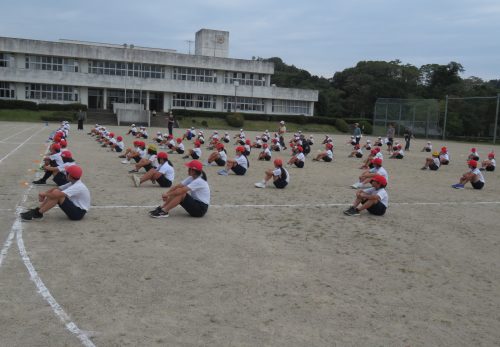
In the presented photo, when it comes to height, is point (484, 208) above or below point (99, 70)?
below

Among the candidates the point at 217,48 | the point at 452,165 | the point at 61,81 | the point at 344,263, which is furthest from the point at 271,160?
the point at 217,48

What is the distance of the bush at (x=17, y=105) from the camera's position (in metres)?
51.4

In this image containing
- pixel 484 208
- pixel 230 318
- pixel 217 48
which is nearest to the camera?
pixel 230 318

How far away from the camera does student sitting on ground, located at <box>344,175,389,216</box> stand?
30.5ft

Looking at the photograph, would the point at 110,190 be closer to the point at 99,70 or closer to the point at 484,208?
the point at 484,208

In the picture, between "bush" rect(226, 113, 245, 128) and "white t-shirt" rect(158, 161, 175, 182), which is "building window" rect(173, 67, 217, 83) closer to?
"bush" rect(226, 113, 245, 128)

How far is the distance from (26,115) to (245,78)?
101 feet

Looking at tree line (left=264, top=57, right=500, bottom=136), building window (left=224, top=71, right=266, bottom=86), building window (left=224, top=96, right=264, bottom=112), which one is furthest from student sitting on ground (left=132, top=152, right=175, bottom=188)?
tree line (left=264, top=57, right=500, bottom=136)

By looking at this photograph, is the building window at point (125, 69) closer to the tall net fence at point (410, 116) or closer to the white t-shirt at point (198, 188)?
the tall net fence at point (410, 116)

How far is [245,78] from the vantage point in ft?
228

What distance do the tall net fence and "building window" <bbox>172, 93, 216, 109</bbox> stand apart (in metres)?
24.8

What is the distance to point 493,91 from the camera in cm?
5859

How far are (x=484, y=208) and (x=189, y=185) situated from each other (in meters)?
6.80

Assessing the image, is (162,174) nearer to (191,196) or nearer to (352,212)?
(191,196)
